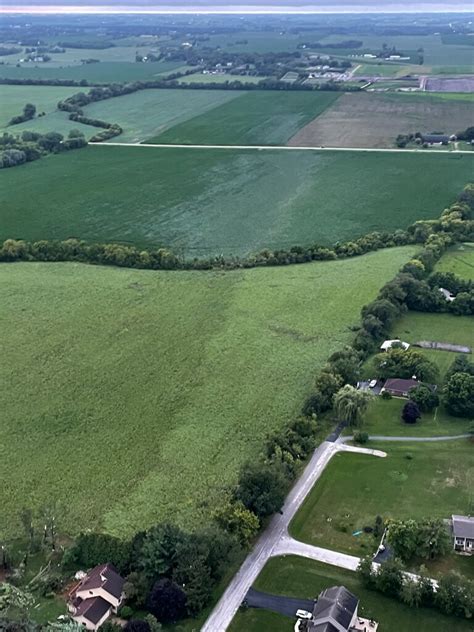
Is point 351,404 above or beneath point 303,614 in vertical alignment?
A: above

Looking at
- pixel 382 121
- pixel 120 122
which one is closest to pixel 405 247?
pixel 382 121

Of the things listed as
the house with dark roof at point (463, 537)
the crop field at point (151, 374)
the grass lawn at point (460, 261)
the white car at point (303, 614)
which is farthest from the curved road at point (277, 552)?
the grass lawn at point (460, 261)

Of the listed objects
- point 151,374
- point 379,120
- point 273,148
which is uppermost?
point 379,120

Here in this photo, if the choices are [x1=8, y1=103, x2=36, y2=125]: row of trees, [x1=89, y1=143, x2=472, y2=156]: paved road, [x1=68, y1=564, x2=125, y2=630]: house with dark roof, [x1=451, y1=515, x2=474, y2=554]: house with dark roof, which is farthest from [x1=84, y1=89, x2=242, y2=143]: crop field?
[x1=451, y1=515, x2=474, y2=554]: house with dark roof

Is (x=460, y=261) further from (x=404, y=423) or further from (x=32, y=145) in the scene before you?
(x=32, y=145)

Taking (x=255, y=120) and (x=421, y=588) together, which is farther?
(x=255, y=120)

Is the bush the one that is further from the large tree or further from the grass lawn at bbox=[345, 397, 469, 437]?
the large tree

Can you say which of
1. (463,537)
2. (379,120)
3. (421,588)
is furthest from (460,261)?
(379,120)
